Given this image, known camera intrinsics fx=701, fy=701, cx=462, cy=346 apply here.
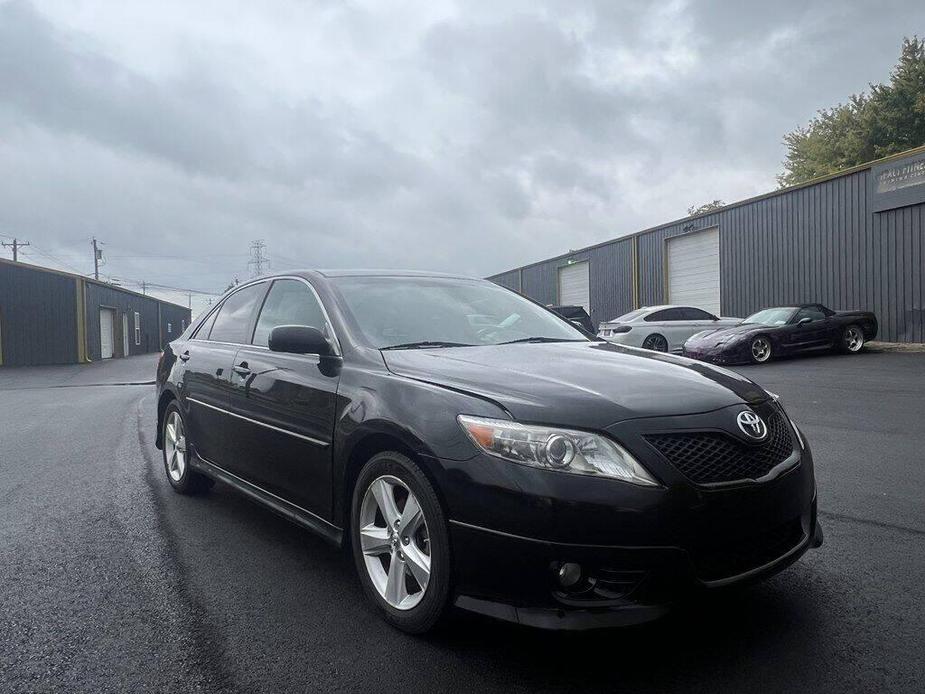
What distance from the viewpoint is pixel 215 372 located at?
14.4 ft

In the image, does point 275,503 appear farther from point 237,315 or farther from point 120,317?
point 120,317

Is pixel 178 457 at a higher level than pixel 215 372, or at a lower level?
lower

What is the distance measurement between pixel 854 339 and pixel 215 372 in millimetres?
15545

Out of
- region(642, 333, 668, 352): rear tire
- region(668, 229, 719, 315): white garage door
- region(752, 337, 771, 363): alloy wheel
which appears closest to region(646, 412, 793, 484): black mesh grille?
region(752, 337, 771, 363): alloy wheel

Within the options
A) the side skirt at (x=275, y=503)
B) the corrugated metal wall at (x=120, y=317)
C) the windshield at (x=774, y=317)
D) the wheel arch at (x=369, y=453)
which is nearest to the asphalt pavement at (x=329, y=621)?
the side skirt at (x=275, y=503)

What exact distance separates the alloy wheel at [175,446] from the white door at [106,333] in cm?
2991

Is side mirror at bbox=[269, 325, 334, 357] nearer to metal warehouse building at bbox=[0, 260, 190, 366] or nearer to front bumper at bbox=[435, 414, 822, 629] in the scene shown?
front bumper at bbox=[435, 414, 822, 629]

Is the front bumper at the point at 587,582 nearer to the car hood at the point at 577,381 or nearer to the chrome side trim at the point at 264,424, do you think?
the car hood at the point at 577,381

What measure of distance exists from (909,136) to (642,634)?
35547mm

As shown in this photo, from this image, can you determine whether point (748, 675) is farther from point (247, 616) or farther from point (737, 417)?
point (247, 616)

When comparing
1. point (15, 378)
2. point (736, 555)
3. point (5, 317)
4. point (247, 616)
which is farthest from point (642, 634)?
point (5, 317)

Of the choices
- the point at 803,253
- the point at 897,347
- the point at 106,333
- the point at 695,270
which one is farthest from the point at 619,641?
the point at 106,333

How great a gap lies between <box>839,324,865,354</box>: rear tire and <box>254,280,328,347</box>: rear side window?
15026 millimetres

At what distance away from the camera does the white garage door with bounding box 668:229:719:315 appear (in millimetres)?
25253
